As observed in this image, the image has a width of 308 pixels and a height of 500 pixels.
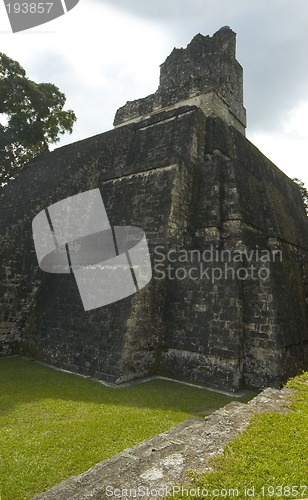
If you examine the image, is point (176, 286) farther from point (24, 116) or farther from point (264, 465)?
point (24, 116)

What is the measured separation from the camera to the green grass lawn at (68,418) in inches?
141

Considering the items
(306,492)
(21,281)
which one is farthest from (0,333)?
(306,492)

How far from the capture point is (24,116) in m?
16.5

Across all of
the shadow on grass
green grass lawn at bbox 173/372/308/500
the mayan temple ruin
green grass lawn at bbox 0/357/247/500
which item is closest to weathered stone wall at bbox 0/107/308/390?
the mayan temple ruin

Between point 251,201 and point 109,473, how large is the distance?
26.0 ft

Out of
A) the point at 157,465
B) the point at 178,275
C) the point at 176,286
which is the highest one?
the point at 178,275

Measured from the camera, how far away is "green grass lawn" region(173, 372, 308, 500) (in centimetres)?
240

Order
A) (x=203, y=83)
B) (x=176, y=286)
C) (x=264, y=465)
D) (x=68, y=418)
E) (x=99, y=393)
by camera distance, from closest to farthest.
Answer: (x=264, y=465)
(x=68, y=418)
(x=99, y=393)
(x=176, y=286)
(x=203, y=83)

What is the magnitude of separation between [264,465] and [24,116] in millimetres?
17859

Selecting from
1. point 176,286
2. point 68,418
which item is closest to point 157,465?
point 68,418

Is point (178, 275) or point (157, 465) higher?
point (178, 275)

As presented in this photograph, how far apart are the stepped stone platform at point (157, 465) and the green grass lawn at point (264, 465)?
141mm

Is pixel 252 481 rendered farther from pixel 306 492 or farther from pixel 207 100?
pixel 207 100

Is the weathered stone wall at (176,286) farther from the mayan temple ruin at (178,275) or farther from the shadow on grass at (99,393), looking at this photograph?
the shadow on grass at (99,393)
